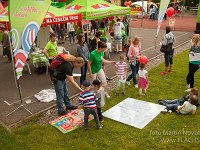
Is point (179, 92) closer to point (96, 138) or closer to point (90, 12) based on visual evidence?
point (96, 138)

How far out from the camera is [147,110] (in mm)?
6801

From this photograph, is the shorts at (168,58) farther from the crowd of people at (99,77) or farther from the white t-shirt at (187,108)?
the white t-shirt at (187,108)

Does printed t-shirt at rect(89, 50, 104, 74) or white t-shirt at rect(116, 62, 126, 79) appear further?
white t-shirt at rect(116, 62, 126, 79)

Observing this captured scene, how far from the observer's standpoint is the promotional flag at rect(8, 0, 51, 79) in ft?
19.4

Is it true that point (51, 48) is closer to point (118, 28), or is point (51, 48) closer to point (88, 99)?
point (88, 99)

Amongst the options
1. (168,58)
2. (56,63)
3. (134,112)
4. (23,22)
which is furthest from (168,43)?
(23,22)

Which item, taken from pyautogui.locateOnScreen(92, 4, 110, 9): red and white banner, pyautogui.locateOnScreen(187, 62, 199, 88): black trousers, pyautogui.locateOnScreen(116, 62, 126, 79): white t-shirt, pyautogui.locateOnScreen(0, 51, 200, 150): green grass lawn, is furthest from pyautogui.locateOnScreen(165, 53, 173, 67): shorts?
pyautogui.locateOnScreen(92, 4, 110, 9): red and white banner

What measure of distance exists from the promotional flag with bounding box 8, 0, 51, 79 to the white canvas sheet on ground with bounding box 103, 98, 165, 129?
292cm

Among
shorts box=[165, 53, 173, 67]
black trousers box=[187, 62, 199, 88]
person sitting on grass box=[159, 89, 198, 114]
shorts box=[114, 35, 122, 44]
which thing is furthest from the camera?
shorts box=[114, 35, 122, 44]

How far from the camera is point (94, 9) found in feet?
39.9

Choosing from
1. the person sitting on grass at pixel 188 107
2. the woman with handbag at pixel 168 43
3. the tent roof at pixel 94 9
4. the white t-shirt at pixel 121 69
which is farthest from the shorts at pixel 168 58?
the tent roof at pixel 94 9

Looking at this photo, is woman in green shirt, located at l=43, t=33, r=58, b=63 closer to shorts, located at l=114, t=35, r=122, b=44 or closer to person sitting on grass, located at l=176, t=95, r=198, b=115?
person sitting on grass, located at l=176, t=95, r=198, b=115

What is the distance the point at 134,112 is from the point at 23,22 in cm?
392

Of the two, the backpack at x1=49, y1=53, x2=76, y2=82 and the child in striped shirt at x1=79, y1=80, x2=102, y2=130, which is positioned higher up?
the backpack at x1=49, y1=53, x2=76, y2=82
